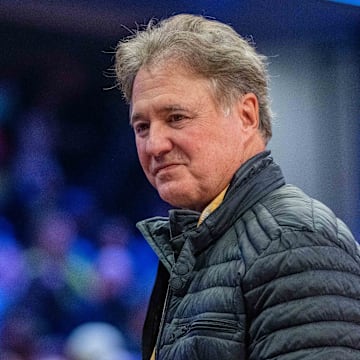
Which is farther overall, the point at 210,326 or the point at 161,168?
the point at 161,168

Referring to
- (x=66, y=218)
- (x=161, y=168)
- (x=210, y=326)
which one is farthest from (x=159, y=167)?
(x=66, y=218)

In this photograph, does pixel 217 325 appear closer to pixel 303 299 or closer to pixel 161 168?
pixel 303 299

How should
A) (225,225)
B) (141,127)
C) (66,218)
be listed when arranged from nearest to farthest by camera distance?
(225,225), (141,127), (66,218)

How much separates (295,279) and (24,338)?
1647 millimetres

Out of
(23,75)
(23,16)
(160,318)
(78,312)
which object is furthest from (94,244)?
(160,318)

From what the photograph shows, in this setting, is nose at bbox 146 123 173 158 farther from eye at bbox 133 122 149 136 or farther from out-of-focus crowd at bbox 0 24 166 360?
out-of-focus crowd at bbox 0 24 166 360

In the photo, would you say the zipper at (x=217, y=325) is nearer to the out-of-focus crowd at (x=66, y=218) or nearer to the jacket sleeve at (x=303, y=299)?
the jacket sleeve at (x=303, y=299)

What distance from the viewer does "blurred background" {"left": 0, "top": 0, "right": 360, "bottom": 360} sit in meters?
2.24

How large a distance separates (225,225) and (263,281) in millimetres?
128

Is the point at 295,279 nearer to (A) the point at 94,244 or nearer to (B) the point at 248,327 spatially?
(B) the point at 248,327

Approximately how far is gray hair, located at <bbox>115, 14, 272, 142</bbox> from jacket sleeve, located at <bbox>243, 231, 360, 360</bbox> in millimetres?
254

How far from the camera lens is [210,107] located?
91 cm

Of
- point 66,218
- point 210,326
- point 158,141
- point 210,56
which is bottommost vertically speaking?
point 210,326

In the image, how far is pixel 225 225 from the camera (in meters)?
0.86
